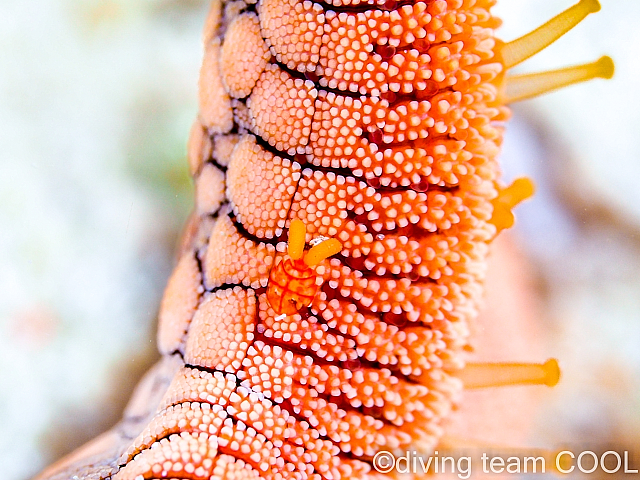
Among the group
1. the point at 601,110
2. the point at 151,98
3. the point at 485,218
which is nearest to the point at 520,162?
the point at 601,110

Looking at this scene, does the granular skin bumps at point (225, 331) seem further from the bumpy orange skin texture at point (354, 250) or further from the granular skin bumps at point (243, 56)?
the granular skin bumps at point (243, 56)

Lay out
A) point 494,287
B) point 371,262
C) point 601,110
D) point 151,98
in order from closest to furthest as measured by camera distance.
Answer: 1. point 371,262
2. point 494,287
3. point 601,110
4. point 151,98

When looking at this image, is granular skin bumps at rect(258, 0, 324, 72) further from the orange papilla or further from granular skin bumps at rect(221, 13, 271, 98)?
the orange papilla

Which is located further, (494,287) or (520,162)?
(520,162)

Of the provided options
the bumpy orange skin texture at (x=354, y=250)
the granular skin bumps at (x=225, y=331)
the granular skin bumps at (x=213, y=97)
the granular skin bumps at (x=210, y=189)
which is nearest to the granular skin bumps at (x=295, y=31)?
the bumpy orange skin texture at (x=354, y=250)

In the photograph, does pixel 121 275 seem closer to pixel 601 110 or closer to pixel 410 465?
pixel 410 465

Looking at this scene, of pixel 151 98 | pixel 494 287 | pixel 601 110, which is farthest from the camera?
pixel 151 98

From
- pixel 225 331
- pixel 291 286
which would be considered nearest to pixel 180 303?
pixel 225 331
